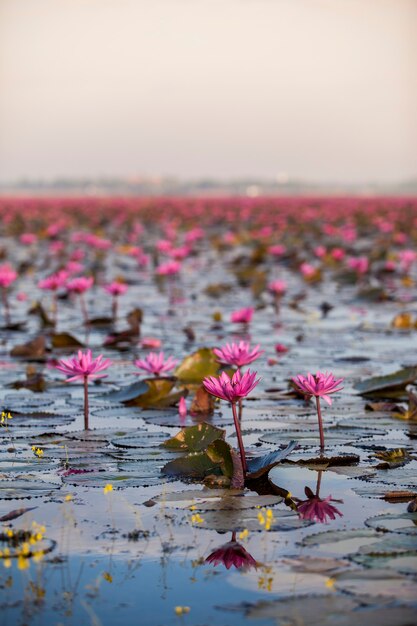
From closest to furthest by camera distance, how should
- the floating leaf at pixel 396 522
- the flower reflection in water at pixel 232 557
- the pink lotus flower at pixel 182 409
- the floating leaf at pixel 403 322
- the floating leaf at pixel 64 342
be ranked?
the flower reflection in water at pixel 232 557, the floating leaf at pixel 396 522, the pink lotus flower at pixel 182 409, the floating leaf at pixel 64 342, the floating leaf at pixel 403 322

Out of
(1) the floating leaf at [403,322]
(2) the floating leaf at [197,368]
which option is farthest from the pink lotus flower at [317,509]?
(1) the floating leaf at [403,322]

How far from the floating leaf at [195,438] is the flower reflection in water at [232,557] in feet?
3.86

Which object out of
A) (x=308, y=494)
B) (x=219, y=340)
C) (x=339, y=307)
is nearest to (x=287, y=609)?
(x=308, y=494)

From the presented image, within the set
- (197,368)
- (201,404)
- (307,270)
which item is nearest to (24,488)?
(201,404)

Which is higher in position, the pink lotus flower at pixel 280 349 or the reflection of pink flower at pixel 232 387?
the reflection of pink flower at pixel 232 387

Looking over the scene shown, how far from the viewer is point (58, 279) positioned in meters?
8.71

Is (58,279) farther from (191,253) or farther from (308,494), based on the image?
(191,253)

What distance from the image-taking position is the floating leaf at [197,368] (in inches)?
238

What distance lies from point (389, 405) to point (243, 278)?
7773 millimetres

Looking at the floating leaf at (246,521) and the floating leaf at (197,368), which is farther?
the floating leaf at (197,368)

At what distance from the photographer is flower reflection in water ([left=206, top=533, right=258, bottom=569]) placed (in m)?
3.04

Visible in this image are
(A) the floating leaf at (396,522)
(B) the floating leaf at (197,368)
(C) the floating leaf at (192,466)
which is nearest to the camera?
(A) the floating leaf at (396,522)

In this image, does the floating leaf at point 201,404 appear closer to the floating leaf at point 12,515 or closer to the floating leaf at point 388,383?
the floating leaf at point 388,383

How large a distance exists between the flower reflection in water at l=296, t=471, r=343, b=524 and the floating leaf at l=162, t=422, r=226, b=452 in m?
0.64
